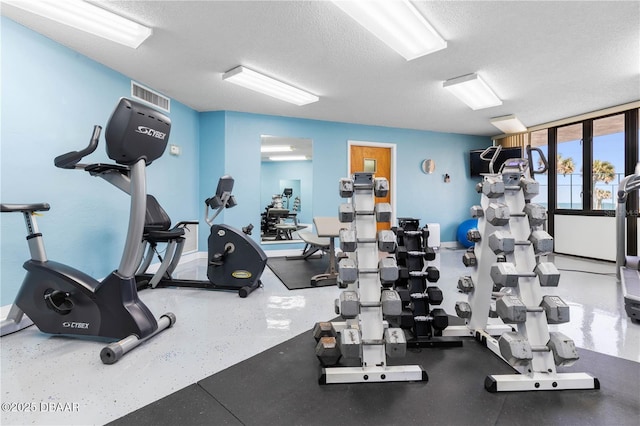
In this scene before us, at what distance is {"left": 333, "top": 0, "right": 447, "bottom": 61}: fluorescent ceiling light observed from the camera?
90.2 inches

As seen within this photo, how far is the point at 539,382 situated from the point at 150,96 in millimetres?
5224

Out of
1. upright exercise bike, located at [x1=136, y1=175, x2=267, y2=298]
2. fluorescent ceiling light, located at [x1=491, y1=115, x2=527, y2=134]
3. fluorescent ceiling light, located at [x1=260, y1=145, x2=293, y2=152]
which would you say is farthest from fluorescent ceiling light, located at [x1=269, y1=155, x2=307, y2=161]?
upright exercise bike, located at [x1=136, y1=175, x2=267, y2=298]

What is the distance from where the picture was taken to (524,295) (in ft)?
5.43

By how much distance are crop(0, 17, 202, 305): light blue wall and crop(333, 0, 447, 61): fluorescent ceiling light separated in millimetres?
2886

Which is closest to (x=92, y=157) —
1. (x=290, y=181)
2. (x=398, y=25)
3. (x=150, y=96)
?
(x=150, y=96)

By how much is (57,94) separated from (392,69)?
12.1 ft

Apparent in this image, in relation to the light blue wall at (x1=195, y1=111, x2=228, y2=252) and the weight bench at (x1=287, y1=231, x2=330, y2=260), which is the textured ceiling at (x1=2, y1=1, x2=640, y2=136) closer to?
the light blue wall at (x1=195, y1=111, x2=228, y2=252)

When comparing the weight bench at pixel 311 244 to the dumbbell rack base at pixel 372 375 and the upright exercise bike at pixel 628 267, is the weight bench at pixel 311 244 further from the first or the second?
the upright exercise bike at pixel 628 267

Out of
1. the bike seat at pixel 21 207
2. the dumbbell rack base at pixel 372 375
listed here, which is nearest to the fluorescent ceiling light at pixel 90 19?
the bike seat at pixel 21 207

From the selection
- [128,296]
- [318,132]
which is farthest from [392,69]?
[128,296]

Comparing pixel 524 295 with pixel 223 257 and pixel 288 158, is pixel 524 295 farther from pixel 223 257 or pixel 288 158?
pixel 288 158

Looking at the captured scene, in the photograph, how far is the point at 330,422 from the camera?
1.32 meters

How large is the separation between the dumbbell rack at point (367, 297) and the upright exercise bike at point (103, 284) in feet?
4.64

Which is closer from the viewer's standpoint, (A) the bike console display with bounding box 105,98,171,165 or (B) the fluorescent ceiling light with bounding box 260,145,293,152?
(A) the bike console display with bounding box 105,98,171,165
